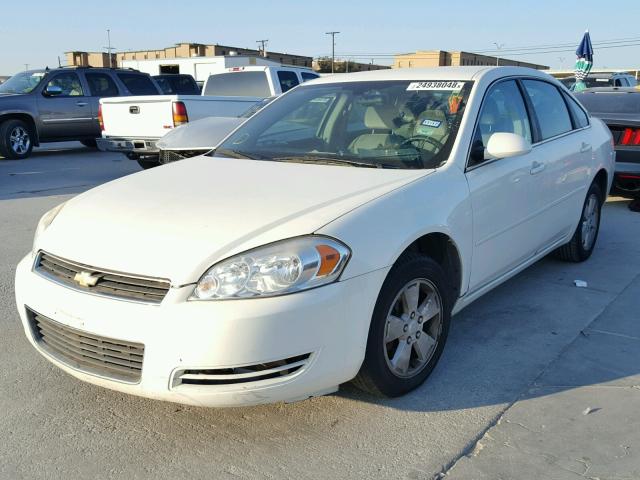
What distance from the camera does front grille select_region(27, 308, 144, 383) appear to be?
105 inches

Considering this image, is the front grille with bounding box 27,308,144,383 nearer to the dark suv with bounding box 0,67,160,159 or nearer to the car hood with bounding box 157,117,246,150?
the car hood with bounding box 157,117,246,150

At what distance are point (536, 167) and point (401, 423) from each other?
2.11 m

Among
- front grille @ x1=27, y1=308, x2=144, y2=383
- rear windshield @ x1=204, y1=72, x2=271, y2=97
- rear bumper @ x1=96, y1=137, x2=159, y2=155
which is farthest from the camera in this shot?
rear windshield @ x1=204, y1=72, x2=271, y2=97

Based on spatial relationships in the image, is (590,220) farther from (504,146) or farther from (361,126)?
(361,126)

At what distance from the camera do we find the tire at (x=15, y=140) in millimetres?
12617

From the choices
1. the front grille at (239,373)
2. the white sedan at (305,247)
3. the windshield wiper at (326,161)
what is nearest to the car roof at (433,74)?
the white sedan at (305,247)

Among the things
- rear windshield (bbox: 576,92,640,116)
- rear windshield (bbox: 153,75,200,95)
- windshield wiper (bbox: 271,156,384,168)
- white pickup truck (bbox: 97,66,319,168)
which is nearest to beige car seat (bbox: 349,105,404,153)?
windshield wiper (bbox: 271,156,384,168)

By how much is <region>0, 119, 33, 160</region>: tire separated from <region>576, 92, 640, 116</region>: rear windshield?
406 inches

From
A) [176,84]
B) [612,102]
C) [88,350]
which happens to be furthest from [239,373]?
[176,84]

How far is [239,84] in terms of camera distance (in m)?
12.7

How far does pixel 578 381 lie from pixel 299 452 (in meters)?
1.59

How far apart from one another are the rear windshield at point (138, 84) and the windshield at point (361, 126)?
1058 centimetres

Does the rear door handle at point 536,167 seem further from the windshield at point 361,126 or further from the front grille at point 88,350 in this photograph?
the front grille at point 88,350

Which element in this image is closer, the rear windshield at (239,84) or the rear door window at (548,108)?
the rear door window at (548,108)
